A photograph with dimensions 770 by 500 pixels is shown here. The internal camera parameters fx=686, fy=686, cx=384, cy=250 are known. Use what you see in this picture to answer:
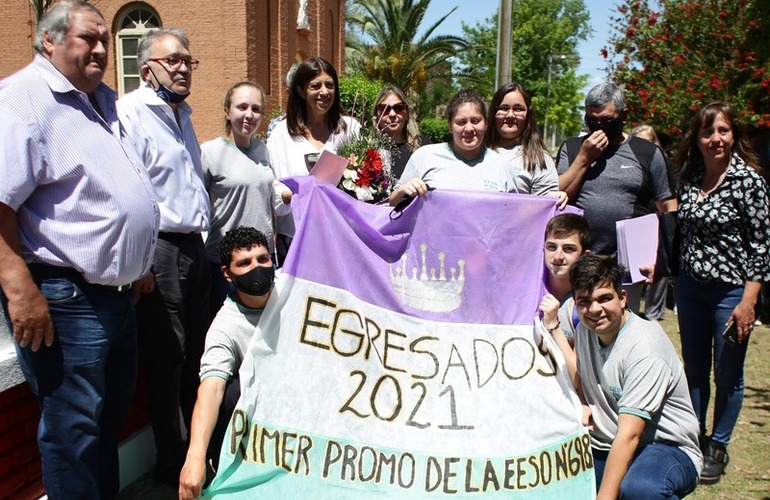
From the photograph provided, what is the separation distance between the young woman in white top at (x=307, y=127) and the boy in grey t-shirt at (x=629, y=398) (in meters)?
1.89

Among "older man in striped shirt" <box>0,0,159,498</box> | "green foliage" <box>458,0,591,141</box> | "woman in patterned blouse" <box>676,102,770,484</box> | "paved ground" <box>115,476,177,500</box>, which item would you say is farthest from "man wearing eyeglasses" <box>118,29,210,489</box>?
"green foliage" <box>458,0,591,141</box>

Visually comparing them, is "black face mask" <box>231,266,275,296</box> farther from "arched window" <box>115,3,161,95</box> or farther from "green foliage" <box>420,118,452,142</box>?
"green foliage" <box>420,118,452,142</box>

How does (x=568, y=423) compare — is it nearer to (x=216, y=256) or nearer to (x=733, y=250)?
(x=733, y=250)

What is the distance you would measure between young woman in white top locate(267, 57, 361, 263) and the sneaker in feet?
9.59

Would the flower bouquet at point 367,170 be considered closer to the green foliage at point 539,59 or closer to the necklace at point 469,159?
the necklace at point 469,159

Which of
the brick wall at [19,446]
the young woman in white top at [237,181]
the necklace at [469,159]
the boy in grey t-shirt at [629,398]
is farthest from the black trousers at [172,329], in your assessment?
the boy in grey t-shirt at [629,398]

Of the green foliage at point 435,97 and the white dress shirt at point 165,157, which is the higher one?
the green foliage at point 435,97

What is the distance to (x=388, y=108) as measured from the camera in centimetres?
471

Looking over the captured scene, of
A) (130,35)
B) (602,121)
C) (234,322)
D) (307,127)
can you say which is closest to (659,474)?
(234,322)

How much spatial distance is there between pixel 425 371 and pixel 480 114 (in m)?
1.45

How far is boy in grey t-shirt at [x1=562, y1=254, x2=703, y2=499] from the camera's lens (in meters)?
2.90

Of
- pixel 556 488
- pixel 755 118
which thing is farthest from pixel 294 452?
pixel 755 118

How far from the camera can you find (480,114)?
378 centimetres

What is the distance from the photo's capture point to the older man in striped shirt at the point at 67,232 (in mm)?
2650
